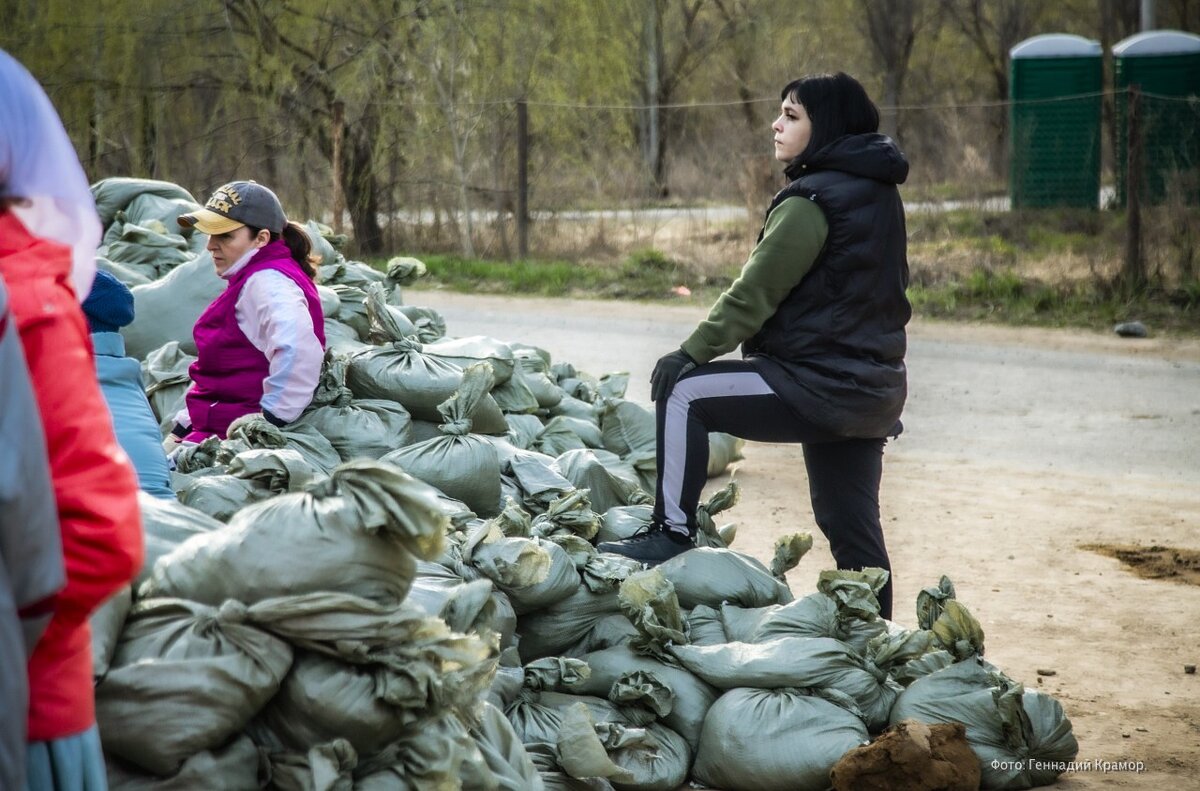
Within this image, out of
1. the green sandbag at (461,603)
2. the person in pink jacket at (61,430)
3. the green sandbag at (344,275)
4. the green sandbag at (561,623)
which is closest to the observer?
the person in pink jacket at (61,430)

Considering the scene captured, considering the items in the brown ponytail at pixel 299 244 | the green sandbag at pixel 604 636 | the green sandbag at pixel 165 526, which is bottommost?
the green sandbag at pixel 604 636

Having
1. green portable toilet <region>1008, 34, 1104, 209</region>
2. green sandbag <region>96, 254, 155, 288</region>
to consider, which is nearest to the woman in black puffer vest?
green sandbag <region>96, 254, 155, 288</region>

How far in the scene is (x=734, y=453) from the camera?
257 inches

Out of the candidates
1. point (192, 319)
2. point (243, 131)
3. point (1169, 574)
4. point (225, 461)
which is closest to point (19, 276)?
point (225, 461)

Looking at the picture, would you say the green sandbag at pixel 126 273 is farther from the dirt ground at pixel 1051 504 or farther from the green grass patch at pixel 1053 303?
the green grass patch at pixel 1053 303

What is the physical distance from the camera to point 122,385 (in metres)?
3.40

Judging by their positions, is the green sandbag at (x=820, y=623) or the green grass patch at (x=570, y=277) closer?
the green sandbag at (x=820, y=623)

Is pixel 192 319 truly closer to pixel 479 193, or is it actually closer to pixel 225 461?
pixel 225 461

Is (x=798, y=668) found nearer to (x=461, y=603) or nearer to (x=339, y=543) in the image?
(x=461, y=603)

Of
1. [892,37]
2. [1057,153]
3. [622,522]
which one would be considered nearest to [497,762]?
[622,522]

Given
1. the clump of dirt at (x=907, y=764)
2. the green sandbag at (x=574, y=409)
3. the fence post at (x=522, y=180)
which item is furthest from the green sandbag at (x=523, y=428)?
the fence post at (x=522, y=180)

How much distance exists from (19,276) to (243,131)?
14398mm

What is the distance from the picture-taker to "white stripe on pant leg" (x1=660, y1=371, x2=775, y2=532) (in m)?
3.92

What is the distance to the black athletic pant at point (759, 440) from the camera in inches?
154
